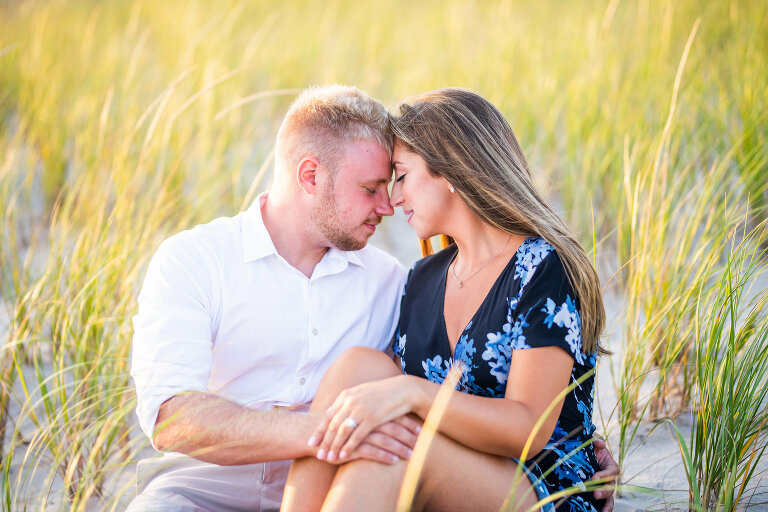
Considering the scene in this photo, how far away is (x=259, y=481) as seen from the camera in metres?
1.98

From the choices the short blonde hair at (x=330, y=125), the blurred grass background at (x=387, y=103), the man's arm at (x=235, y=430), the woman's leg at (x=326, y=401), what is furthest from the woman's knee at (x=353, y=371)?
the short blonde hair at (x=330, y=125)

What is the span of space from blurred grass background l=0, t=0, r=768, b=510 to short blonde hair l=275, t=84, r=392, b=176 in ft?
1.60

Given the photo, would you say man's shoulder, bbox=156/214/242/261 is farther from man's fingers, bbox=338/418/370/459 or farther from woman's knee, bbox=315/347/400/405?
man's fingers, bbox=338/418/370/459

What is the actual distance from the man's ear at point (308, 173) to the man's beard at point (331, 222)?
6 cm

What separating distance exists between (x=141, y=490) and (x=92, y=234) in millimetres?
1218

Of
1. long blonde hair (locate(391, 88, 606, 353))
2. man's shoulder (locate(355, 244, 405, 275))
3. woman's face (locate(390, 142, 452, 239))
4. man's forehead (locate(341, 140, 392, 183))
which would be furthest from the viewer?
man's shoulder (locate(355, 244, 405, 275))

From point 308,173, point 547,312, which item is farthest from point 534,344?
point 308,173

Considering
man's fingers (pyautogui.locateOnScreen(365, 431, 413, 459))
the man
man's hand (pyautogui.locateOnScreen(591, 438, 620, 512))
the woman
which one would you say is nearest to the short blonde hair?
the man

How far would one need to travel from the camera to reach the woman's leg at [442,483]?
5.21 feet

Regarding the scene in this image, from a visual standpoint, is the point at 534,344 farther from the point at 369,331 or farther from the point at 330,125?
the point at 330,125

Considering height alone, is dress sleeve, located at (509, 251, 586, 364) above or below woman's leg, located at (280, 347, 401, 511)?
above

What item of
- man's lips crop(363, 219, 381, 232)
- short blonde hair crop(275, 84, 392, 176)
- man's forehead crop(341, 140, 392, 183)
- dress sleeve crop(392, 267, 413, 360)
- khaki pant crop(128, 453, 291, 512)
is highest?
short blonde hair crop(275, 84, 392, 176)

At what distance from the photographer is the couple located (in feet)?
5.47

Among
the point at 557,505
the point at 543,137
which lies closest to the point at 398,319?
the point at 557,505
